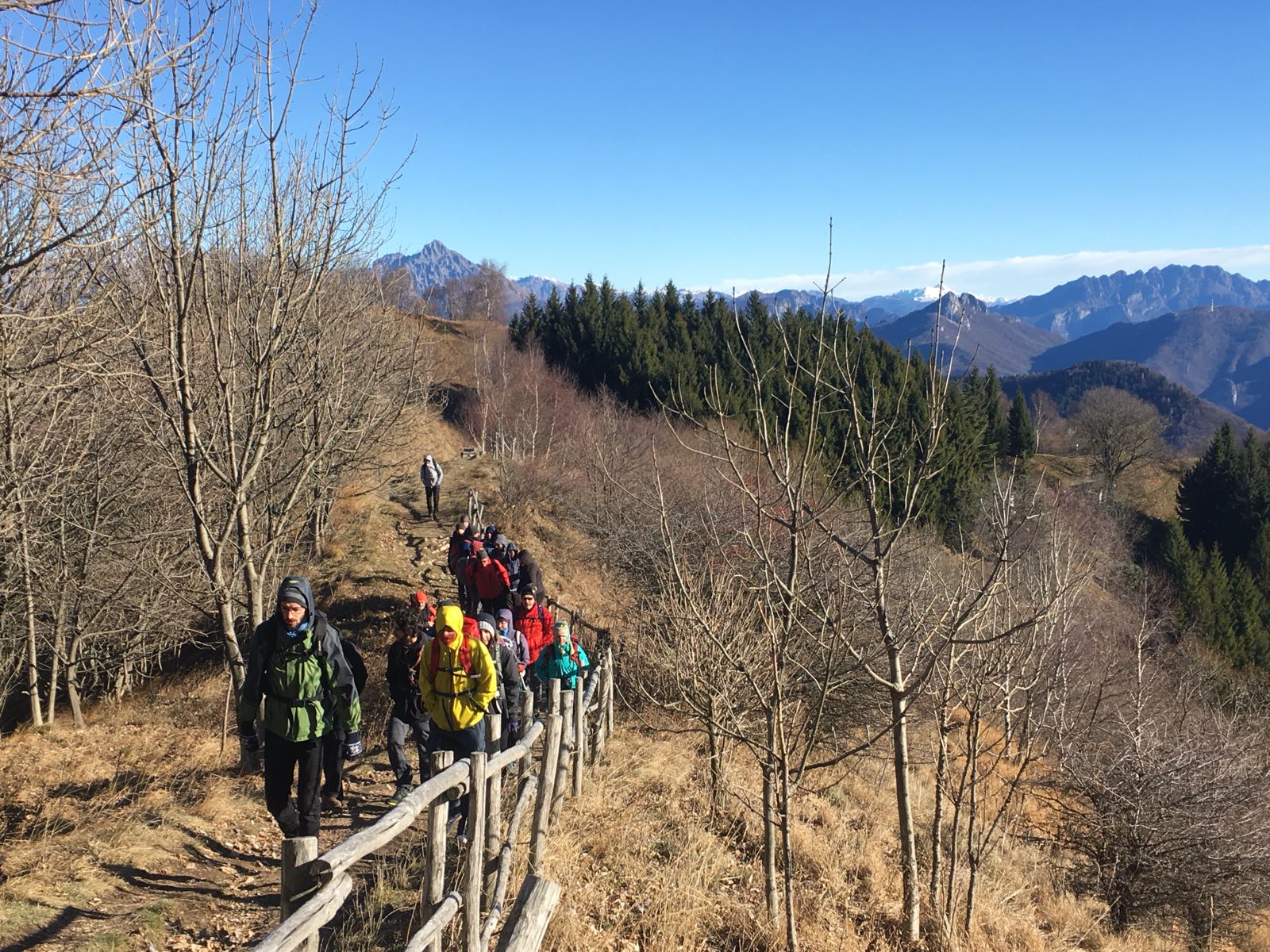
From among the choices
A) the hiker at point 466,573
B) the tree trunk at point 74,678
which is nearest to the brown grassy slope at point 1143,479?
the hiker at point 466,573

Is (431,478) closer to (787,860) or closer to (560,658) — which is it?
(560,658)

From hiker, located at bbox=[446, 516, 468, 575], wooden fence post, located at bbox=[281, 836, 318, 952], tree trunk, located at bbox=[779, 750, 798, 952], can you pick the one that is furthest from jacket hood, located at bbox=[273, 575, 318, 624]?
hiker, located at bbox=[446, 516, 468, 575]

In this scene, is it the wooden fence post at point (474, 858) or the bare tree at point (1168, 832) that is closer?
the wooden fence post at point (474, 858)

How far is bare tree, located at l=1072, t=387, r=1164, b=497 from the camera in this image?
171ft

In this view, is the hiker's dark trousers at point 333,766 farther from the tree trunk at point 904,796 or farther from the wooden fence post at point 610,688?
the wooden fence post at point 610,688

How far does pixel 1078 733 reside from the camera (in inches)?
436

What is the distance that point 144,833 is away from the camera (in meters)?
5.73

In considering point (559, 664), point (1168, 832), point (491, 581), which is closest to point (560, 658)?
point (559, 664)

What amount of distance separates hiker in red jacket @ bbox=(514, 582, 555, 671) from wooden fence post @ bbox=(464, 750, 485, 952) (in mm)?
4963

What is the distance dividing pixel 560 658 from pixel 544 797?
3.07 metres

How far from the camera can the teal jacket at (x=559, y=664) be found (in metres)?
8.55

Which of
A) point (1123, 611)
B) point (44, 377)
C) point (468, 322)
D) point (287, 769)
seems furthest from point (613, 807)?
point (468, 322)

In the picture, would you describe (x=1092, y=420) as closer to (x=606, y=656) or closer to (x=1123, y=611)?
(x=1123, y=611)

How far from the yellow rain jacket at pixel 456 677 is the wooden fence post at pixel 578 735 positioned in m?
1.79
